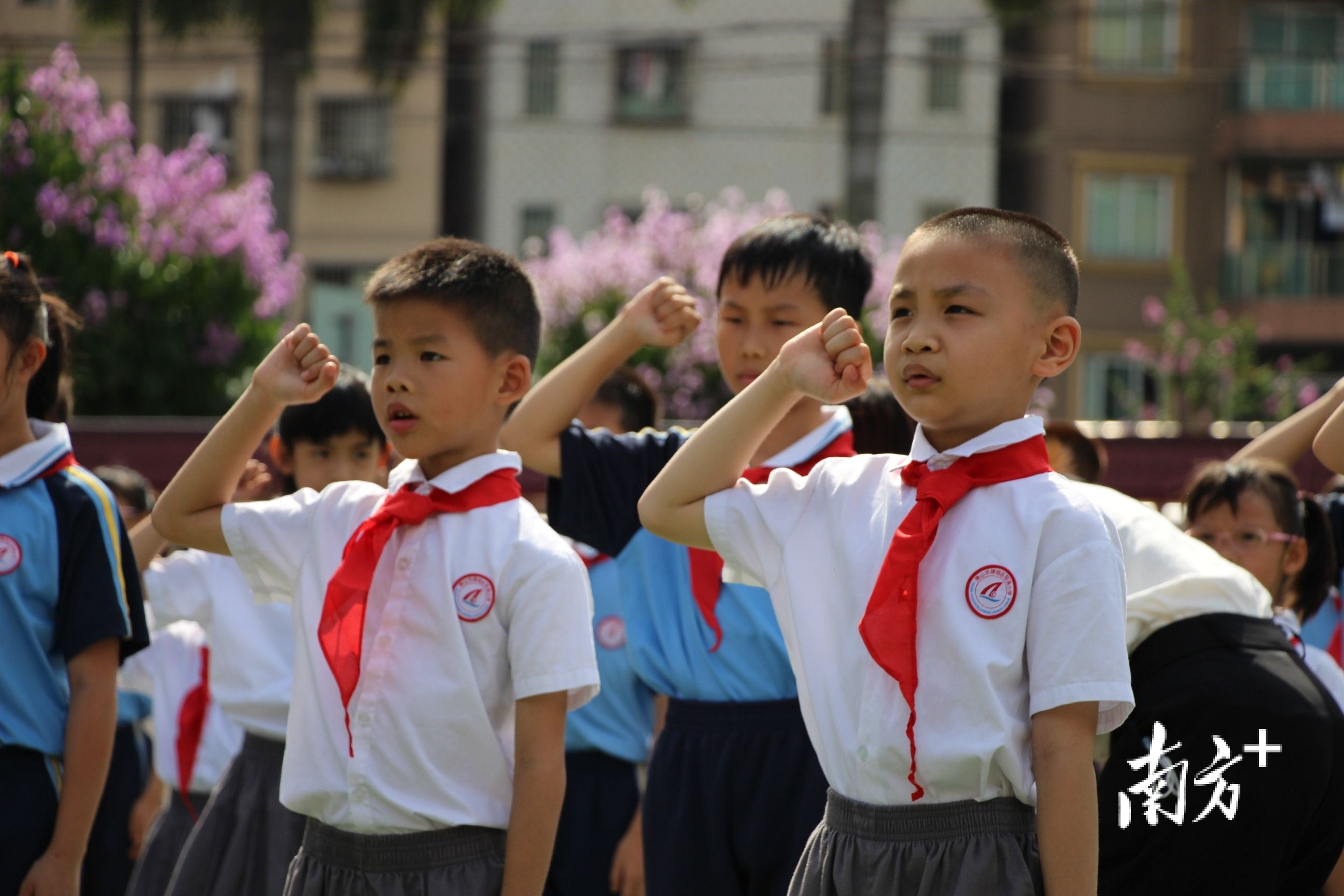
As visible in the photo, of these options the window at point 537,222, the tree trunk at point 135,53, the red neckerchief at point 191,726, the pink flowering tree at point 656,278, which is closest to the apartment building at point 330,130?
the window at point 537,222

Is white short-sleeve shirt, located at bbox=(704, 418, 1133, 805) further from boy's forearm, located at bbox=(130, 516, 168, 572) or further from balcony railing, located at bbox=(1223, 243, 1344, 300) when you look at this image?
balcony railing, located at bbox=(1223, 243, 1344, 300)

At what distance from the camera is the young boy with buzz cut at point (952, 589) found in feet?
7.03

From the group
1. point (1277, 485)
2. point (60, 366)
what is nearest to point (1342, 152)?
point (1277, 485)

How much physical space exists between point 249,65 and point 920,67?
9946mm

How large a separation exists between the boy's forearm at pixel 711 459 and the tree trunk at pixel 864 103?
13.8 metres

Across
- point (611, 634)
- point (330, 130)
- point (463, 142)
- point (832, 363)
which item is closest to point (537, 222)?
point (463, 142)

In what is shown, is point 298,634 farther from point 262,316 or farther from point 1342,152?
point 1342,152

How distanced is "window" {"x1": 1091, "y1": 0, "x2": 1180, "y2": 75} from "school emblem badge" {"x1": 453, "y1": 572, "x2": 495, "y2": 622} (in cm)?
2228

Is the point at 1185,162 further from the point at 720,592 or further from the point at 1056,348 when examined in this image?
the point at 1056,348

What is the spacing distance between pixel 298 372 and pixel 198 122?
21.2m

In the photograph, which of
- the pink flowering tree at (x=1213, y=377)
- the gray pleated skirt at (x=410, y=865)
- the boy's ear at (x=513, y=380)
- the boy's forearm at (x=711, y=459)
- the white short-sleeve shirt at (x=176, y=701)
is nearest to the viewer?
the boy's forearm at (x=711, y=459)

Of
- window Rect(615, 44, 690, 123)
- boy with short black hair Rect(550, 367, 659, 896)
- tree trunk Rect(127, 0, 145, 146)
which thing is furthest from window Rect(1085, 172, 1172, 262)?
boy with short black hair Rect(550, 367, 659, 896)

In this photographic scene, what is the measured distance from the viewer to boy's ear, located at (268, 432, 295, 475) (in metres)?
3.83

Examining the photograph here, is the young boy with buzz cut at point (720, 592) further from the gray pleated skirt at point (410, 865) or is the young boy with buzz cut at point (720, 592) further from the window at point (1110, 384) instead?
the window at point (1110, 384)
